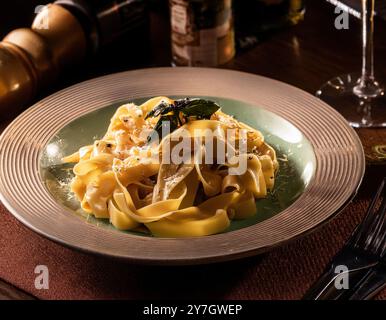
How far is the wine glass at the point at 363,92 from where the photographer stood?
1982mm

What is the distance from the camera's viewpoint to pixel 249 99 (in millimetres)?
1864

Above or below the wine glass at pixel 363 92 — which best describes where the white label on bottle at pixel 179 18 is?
above

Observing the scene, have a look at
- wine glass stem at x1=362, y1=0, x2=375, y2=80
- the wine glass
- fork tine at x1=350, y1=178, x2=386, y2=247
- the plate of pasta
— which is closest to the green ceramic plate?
the plate of pasta

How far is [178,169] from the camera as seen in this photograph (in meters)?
1.57

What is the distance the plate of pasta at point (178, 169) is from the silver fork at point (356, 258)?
0.07 metres

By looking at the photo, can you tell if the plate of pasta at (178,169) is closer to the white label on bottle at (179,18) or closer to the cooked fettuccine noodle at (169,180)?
the cooked fettuccine noodle at (169,180)

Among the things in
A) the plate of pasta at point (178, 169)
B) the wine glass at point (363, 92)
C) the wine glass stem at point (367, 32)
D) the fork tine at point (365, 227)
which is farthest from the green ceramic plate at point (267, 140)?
the wine glass stem at point (367, 32)

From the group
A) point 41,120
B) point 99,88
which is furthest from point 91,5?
point 41,120

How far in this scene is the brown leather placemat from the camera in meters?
1.39
